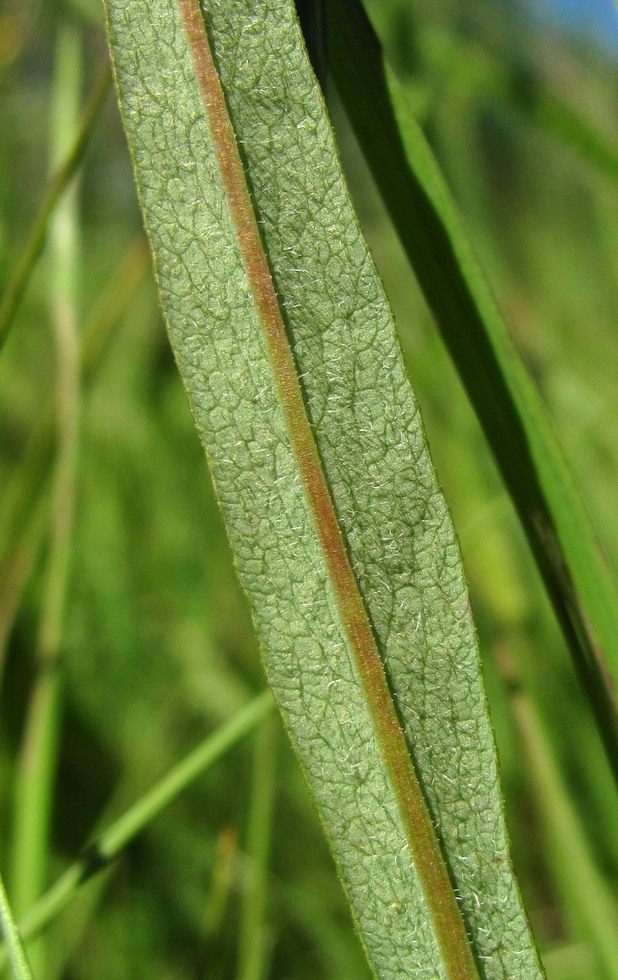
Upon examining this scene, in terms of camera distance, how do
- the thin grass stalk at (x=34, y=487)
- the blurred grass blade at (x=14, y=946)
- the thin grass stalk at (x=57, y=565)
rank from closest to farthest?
the blurred grass blade at (x=14, y=946) < the thin grass stalk at (x=57, y=565) < the thin grass stalk at (x=34, y=487)

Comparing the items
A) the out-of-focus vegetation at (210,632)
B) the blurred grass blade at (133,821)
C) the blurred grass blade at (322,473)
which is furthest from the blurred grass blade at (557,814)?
the blurred grass blade at (322,473)

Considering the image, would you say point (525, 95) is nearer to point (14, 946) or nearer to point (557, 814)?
point (557, 814)

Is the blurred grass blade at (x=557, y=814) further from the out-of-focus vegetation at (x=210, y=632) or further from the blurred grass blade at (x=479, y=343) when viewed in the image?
the blurred grass blade at (x=479, y=343)

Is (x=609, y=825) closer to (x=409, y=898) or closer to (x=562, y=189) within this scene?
(x=409, y=898)

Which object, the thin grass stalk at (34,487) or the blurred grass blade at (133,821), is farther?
the thin grass stalk at (34,487)

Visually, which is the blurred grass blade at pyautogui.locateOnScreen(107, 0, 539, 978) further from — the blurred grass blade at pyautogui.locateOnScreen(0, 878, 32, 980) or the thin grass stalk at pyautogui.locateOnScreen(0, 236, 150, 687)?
the thin grass stalk at pyautogui.locateOnScreen(0, 236, 150, 687)

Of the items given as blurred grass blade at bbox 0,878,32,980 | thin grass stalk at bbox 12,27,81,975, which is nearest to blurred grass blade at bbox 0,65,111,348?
thin grass stalk at bbox 12,27,81,975

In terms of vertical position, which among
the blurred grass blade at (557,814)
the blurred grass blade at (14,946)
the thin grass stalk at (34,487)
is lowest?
the blurred grass blade at (557,814)

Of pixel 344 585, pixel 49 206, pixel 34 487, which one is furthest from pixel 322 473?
pixel 34 487
